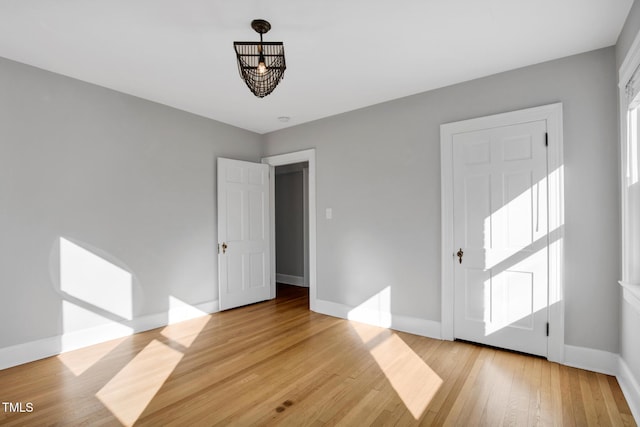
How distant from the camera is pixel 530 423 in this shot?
2.01 metres

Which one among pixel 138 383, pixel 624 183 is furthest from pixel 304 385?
pixel 624 183

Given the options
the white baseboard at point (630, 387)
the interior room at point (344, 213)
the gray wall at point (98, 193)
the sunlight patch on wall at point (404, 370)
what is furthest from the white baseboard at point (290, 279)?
the white baseboard at point (630, 387)

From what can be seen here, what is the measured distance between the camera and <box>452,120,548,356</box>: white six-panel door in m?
2.87

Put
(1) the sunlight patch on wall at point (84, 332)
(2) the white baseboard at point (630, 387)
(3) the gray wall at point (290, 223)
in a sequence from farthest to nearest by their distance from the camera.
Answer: (3) the gray wall at point (290, 223) < (1) the sunlight patch on wall at point (84, 332) < (2) the white baseboard at point (630, 387)

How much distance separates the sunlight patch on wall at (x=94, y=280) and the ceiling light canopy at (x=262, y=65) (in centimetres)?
242

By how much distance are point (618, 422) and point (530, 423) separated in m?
0.54

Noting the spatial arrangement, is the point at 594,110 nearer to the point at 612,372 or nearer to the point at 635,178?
the point at 635,178

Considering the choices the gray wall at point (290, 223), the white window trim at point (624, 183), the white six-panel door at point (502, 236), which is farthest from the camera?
the gray wall at point (290, 223)

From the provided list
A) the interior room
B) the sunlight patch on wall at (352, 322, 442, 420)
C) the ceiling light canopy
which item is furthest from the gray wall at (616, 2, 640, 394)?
the ceiling light canopy

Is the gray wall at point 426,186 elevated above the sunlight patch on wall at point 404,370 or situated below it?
above

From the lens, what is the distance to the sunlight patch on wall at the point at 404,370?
7.46ft

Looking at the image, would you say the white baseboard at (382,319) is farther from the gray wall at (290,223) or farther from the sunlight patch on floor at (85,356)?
the sunlight patch on floor at (85,356)

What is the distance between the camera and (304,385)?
2477 mm

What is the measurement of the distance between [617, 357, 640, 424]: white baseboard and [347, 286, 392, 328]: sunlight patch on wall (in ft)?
6.37
